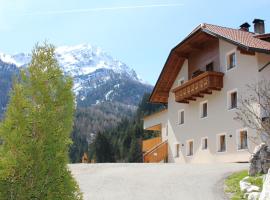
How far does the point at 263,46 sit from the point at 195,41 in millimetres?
6215

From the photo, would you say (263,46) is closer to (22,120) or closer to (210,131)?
(210,131)

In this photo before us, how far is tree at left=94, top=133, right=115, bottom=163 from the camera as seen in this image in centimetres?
7314

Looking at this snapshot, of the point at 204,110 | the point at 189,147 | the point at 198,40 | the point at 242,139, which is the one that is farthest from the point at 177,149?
the point at 242,139

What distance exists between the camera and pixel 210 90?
27547mm

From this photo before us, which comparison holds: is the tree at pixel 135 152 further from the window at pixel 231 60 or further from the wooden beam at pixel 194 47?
the window at pixel 231 60

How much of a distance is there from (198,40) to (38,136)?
77.0ft

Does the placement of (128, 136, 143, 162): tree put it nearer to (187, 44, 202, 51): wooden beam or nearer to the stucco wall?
the stucco wall

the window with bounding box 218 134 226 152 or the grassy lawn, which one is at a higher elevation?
the window with bounding box 218 134 226 152

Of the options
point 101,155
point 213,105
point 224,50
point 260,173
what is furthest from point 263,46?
point 101,155

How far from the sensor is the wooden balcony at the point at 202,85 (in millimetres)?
26480

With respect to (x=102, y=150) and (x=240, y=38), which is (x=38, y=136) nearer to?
(x=240, y=38)

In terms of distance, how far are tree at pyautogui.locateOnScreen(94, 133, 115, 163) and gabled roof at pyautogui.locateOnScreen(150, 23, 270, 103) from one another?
39.1 m

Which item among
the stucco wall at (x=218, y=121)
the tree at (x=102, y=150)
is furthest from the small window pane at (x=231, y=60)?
the tree at (x=102, y=150)

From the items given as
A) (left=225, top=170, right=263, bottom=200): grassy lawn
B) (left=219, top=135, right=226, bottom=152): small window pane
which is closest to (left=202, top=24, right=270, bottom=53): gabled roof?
(left=219, top=135, right=226, bottom=152): small window pane
